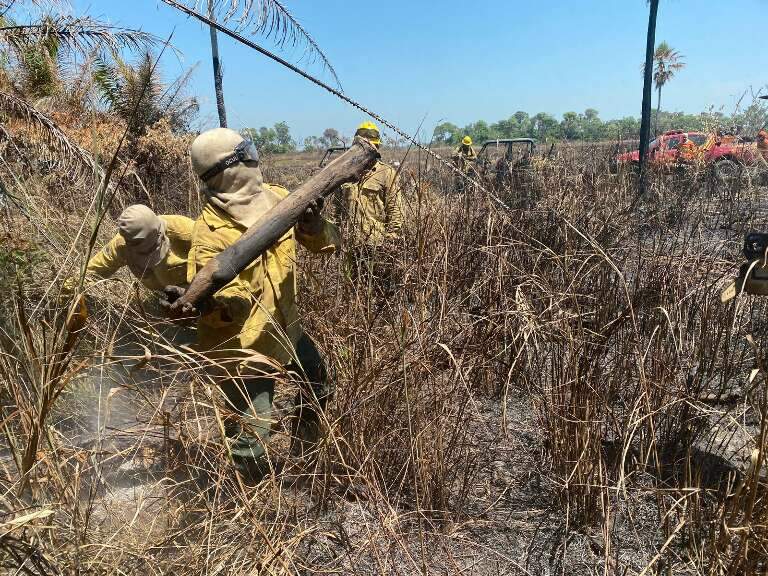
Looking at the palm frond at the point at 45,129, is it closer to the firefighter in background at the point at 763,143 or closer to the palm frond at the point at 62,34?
the palm frond at the point at 62,34

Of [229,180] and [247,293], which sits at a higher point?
[229,180]

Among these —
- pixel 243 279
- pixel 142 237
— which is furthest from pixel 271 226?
pixel 142 237

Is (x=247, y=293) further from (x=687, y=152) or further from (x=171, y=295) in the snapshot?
(x=687, y=152)

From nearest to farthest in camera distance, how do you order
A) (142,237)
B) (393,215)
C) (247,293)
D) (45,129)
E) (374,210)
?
(247,293), (142,237), (393,215), (374,210), (45,129)

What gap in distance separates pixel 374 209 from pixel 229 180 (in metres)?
1.70

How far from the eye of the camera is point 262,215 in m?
1.85

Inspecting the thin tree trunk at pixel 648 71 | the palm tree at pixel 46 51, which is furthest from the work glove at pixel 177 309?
the thin tree trunk at pixel 648 71

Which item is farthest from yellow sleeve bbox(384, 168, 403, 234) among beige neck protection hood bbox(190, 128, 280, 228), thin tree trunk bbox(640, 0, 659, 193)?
thin tree trunk bbox(640, 0, 659, 193)

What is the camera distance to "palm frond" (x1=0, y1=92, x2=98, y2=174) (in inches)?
174

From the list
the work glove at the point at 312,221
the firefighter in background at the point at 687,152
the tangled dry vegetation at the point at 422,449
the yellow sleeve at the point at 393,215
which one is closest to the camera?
the tangled dry vegetation at the point at 422,449

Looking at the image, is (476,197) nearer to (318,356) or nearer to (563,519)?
(318,356)

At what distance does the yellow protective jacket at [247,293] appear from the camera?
1.74m

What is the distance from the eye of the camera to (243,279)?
1769 millimetres

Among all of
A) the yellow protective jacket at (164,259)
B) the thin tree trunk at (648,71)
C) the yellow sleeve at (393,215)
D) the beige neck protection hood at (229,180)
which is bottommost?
the yellow protective jacket at (164,259)
